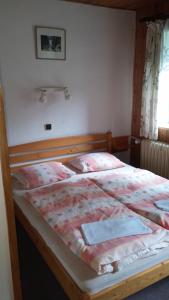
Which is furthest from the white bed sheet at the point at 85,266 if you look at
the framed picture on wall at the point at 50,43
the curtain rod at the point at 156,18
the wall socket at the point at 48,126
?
the curtain rod at the point at 156,18

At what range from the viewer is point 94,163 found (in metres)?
3.27

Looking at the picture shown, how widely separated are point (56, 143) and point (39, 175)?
A: 0.66 metres

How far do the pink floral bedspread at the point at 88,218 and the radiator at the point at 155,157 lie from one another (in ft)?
3.72

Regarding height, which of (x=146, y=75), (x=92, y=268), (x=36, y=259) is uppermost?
(x=146, y=75)

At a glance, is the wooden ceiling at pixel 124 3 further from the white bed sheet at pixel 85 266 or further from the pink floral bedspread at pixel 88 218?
the white bed sheet at pixel 85 266

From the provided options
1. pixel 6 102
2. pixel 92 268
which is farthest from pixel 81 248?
pixel 6 102

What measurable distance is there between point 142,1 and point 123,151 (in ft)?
6.86

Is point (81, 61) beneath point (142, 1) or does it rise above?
beneath

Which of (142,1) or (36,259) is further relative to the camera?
(142,1)

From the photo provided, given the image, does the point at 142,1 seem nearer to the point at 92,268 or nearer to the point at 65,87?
the point at 65,87

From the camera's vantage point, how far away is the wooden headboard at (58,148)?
3.15 m

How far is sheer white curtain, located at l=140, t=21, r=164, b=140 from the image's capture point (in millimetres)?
3160

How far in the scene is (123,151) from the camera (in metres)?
4.01

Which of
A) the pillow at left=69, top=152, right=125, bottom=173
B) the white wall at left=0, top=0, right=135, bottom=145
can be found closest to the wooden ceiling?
the white wall at left=0, top=0, right=135, bottom=145
